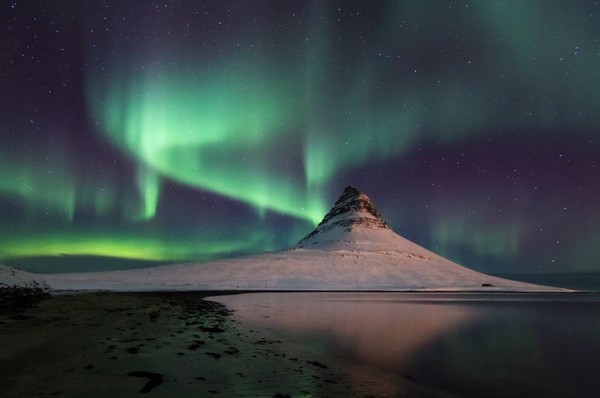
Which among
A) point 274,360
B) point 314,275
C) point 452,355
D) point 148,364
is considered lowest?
point 452,355

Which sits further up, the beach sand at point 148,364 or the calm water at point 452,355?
the beach sand at point 148,364

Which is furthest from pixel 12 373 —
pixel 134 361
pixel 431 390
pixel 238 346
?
pixel 431 390

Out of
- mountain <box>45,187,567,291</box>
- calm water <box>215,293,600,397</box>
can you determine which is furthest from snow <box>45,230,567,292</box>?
calm water <box>215,293,600,397</box>

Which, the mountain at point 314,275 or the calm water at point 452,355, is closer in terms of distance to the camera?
the calm water at point 452,355

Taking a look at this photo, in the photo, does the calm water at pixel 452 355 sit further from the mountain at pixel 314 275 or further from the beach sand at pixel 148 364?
the mountain at pixel 314 275

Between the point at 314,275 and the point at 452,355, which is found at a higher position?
the point at 314,275

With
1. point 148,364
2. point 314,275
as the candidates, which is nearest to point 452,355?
point 148,364

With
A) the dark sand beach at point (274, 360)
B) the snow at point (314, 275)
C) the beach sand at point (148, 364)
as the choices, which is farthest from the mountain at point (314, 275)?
the beach sand at point (148, 364)

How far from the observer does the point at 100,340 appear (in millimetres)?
15812

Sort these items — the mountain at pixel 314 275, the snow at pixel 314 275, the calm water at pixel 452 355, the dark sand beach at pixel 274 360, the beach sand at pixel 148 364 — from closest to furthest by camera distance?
the beach sand at pixel 148 364 → the dark sand beach at pixel 274 360 → the calm water at pixel 452 355 → the snow at pixel 314 275 → the mountain at pixel 314 275

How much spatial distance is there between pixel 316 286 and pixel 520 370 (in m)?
94.0

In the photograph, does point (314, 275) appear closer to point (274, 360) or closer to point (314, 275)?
point (314, 275)

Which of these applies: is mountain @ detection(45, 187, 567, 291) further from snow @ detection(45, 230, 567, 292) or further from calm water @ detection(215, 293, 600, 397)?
calm water @ detection(215, 293, 600, 397)

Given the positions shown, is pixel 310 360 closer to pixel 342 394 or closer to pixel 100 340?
pixel 342 394
